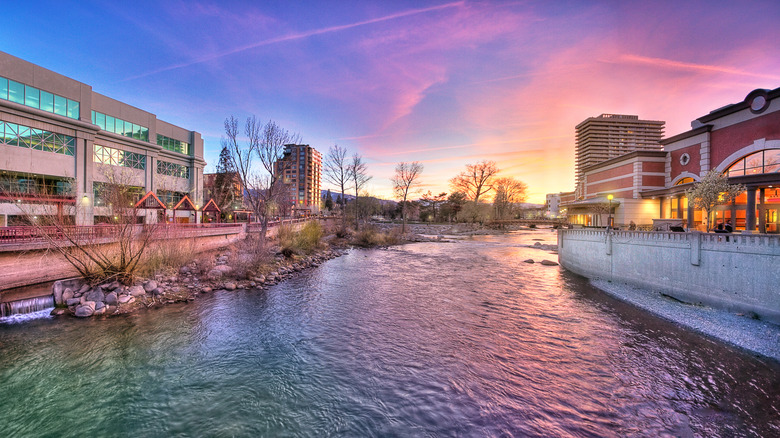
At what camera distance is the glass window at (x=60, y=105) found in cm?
2578

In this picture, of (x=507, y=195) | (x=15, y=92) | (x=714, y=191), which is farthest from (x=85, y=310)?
(x=507, y=195)

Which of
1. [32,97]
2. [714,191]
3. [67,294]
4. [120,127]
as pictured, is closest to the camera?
[67,294]

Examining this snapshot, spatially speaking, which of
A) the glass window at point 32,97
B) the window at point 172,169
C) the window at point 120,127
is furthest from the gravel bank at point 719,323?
the window at point 172,169

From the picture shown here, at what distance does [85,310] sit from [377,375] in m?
10.4

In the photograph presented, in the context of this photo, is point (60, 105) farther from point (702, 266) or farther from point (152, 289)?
point (702, 266)

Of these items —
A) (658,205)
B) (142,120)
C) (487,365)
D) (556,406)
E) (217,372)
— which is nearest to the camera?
(556,406)

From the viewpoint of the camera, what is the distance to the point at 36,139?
953 inches

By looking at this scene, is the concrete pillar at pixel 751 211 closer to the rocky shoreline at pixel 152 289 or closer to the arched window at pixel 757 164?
the arched window at pixel 757 164

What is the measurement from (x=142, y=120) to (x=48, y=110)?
10.3 m

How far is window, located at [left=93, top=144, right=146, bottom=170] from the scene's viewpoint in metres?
29.8

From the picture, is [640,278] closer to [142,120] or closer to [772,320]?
[772,320]

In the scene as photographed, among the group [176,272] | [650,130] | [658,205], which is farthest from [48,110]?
[650,130]

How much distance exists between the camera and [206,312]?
10094mm

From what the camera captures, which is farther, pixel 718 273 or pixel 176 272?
pixel 176 272
